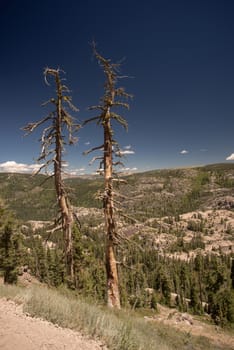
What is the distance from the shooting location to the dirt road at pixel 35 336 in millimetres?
3836

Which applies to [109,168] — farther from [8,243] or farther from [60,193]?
[8,243]

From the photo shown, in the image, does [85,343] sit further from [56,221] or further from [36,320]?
[56,221]

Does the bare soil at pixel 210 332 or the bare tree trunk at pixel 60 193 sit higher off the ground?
the bare tree trunk at pixel 60 193

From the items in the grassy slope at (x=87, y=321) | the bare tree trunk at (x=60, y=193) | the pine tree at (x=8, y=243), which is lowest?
the pine tree at (x=8, y=243)

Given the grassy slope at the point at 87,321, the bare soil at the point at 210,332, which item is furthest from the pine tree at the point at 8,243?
the grassy slope at the point at 87,321

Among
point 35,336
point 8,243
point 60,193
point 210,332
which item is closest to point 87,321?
point 35,336

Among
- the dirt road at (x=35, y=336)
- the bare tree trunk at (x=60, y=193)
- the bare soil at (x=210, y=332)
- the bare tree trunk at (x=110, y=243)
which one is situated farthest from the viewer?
the bare soil at (x=210, y=332)

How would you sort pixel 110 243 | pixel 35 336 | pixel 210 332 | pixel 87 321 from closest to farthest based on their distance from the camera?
1. pixel 35 336
2. pixel 87 321
3. pixel 110 243
4. pixel 210 332

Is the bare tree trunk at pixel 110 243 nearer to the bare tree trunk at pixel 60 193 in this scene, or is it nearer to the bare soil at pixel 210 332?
the bare tree trunk at pixel 60 193

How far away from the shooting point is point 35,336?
4.11m

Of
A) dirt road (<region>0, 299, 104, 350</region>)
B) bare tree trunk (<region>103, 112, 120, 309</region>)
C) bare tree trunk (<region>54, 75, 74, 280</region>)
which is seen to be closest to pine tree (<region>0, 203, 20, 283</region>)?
bare tree trunk (<region>54, 75, 74, 280</region>)

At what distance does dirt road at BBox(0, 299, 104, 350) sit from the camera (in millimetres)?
3836

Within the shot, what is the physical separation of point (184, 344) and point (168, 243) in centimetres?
19438

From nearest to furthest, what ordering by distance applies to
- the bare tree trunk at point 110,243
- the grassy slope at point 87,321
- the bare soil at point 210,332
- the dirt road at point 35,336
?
the dirt road at point 35,336
the grassy slope at point 87,321
the bare tree trunk at point 110,243
the bare soil at point 210,332
